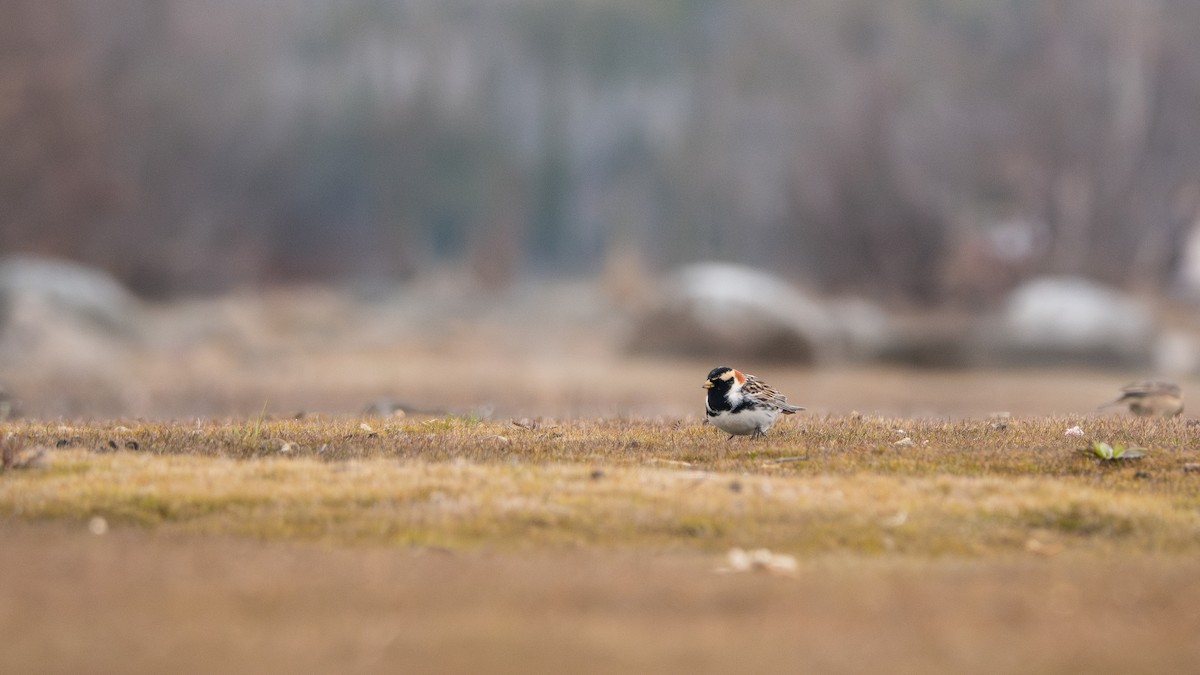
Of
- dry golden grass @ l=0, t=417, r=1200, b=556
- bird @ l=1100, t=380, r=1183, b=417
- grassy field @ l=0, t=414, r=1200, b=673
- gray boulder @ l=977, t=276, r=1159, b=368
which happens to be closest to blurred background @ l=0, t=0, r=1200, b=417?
gray boulder @ l=977, t=276, r=1159, b=368

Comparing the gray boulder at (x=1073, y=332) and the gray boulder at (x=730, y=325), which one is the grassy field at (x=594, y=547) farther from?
the gray boulder at (x=1073, y=332)

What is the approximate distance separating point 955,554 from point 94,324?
27259 millimetres

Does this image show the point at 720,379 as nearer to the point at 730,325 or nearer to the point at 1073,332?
the point at 730,325

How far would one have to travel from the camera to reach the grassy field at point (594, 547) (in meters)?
6.27

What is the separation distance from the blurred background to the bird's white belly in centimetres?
2019

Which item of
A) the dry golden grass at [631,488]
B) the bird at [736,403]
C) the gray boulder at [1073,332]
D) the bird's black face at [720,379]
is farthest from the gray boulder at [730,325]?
the bird's black face at [720,379]

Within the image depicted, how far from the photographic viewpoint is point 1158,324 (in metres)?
38.3

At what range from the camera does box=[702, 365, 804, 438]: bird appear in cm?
990

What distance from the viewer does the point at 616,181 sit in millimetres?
51094

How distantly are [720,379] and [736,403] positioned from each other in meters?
0.23

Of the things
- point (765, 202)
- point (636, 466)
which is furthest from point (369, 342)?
point (636, 466)

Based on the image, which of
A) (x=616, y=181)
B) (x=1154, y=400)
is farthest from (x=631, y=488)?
(x=616, y=181)

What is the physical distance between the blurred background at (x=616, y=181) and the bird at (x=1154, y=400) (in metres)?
17.6

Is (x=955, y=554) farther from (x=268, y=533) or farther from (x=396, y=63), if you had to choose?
(x=396, y=63)
